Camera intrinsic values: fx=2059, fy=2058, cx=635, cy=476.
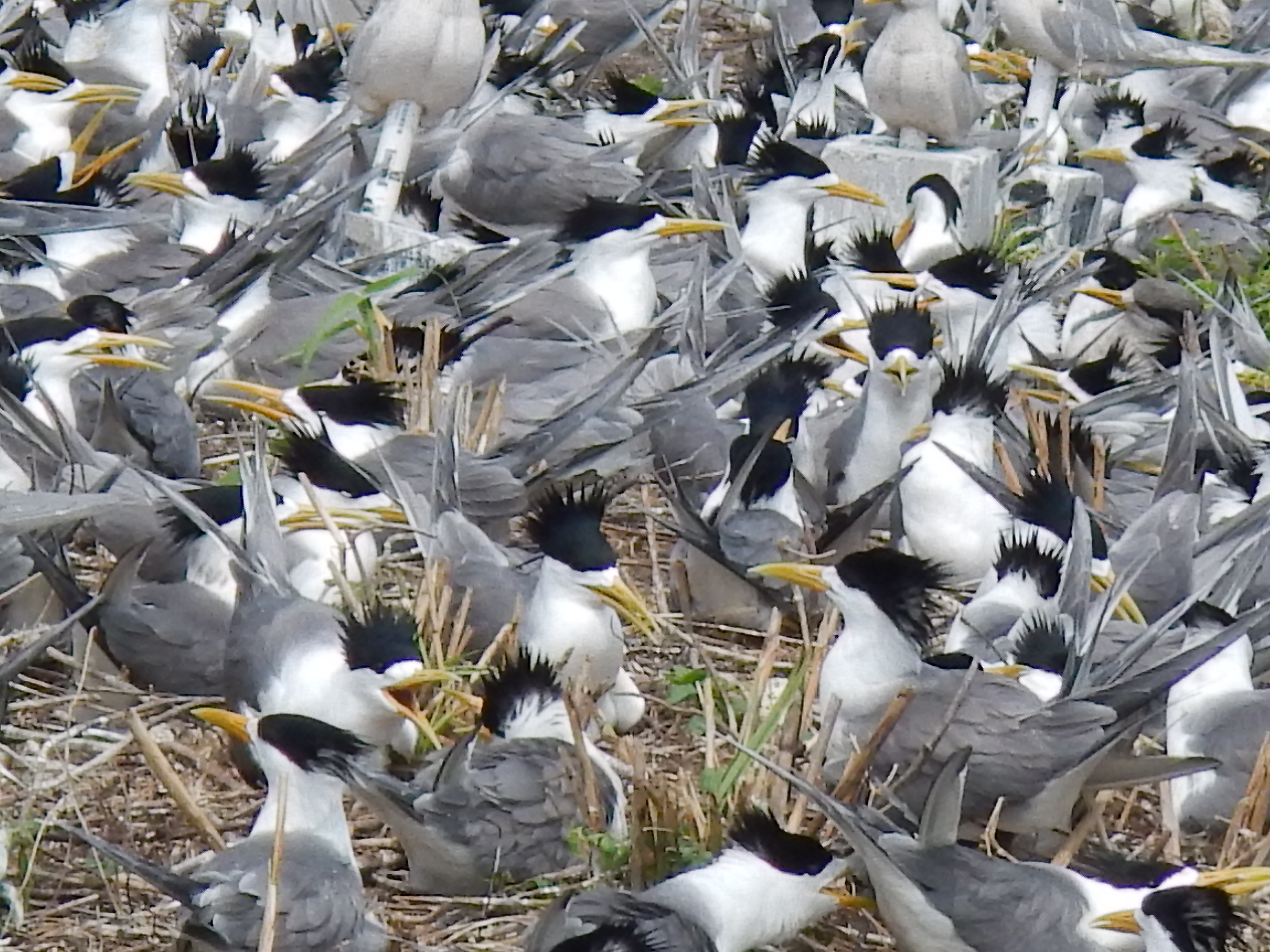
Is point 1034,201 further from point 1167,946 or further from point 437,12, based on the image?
point 1167,946

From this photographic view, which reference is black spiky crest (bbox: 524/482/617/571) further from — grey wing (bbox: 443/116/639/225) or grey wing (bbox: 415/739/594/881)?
grey wing (bbox: 443/116/639/225)

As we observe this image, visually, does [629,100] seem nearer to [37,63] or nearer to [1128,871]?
[37,63]

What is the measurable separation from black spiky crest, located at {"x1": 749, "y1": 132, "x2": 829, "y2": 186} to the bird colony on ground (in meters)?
0.02

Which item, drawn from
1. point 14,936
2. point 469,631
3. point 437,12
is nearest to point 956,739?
point 469,631

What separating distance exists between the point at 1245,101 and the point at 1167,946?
5317 mm

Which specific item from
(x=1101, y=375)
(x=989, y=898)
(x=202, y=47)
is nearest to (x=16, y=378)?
(x=989, y=898)

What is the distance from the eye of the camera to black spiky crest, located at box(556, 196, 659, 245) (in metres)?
4.98

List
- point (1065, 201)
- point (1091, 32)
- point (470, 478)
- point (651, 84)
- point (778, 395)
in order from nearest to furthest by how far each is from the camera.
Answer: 1. point (470, 478)
2. point (778, 395)
3. point (1065, 201)
4. point (1091, 32)
5. point (651, 84)

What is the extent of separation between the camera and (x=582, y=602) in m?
3.35

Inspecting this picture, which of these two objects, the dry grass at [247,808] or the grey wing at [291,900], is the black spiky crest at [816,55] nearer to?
the dry grass at [247,808]

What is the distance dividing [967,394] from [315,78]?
290 cm

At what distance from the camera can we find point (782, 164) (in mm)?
5555

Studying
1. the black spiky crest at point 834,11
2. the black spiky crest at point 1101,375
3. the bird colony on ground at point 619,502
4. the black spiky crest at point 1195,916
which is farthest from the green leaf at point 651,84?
the black spiky crest at point 1195,916

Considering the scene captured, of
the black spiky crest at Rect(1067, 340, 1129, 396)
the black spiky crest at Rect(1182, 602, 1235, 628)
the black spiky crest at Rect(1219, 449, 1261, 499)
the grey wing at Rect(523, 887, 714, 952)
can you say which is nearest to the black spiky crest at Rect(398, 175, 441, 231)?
the black spiky crest at Rect(1067, 340, 1129, 396)
